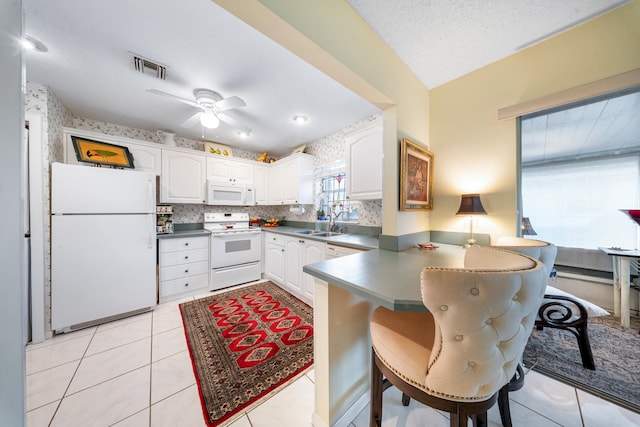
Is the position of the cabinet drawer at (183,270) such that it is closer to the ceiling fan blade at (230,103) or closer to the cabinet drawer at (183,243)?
the cabinet drawer at (183,243)

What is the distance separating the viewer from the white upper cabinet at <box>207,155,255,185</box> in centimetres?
325

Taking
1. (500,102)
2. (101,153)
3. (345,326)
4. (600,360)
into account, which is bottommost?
(600,360)

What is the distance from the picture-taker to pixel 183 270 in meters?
2.75

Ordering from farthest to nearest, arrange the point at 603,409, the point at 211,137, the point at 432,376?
the point at 211,137, the point at 603,409, the point at 432,376

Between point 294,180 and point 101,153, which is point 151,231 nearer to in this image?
point 101,153

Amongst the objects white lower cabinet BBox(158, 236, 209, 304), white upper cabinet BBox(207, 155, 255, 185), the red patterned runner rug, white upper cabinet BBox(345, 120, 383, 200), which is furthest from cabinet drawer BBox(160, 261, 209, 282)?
white upper cabinet BBox(345, 120, 383, 200)

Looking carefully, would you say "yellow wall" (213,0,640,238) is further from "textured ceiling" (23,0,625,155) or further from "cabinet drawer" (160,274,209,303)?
"cabinet drawer" (160,274,209,303)

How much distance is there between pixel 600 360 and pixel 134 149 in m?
5.07

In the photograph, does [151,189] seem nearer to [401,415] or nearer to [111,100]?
[111,100]

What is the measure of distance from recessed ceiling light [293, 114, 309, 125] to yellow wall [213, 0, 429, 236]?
4.03 ft

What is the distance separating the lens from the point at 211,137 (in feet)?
10.8

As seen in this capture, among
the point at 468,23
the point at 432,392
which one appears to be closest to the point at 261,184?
the point at 468,23

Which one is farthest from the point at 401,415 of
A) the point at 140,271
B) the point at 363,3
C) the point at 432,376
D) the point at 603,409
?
the point at 140,271

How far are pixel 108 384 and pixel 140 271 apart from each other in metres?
1.20
